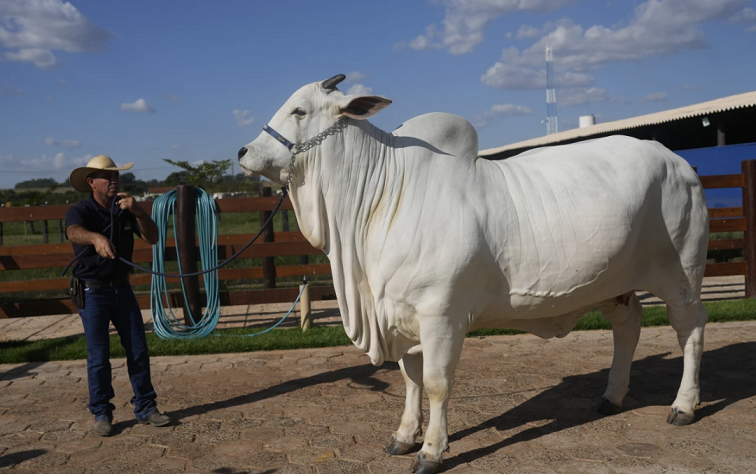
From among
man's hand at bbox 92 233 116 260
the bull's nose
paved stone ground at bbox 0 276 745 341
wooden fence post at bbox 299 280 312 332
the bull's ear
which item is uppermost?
the bull's ear

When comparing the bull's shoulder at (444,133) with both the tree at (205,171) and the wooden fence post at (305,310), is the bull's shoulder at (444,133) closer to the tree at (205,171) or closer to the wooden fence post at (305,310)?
the wooden fence post at (305,310)

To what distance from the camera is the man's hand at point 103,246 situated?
14.6ft

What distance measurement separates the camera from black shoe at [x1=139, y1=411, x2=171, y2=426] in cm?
464

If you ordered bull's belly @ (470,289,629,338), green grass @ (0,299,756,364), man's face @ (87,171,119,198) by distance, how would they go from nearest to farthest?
1. bull's belly @ (470,289,629,338)
2. man's face @ (87,171,119,198)
3. green grass @ (0,299,756,364)

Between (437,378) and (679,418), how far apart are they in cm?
175

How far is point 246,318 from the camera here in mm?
8938

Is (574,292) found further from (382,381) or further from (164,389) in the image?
(164,389)

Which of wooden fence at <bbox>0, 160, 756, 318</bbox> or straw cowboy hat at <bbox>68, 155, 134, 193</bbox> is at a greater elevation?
straw cowboy hat at <bbox>68, 155, 134, 193</bbox>

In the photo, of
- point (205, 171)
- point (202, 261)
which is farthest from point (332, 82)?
point (205, 171)

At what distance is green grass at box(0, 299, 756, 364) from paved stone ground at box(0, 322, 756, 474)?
246 mm

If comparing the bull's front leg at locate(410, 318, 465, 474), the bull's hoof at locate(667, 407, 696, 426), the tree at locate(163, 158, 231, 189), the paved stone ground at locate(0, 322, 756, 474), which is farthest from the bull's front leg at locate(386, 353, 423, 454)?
the tree at locate(163, 158, 231, 189)

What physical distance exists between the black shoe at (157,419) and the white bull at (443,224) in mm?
1661

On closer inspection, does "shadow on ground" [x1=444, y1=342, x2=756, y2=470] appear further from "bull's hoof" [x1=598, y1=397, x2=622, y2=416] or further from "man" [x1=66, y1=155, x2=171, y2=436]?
"man" [x1=66, y1=155, x2=171, y2=436]

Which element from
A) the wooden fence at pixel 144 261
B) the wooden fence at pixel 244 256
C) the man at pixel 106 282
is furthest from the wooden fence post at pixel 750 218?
the man at pixel 106 282
